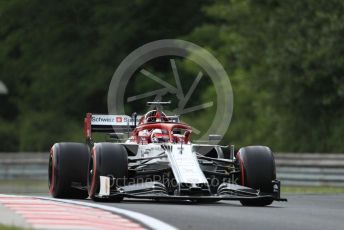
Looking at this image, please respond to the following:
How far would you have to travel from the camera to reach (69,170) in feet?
59.6

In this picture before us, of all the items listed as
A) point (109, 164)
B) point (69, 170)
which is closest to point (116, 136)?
point (69, 170)

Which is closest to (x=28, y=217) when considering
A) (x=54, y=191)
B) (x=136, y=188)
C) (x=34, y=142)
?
(x=136, y=188)

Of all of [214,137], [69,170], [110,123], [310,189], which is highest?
[110,123]

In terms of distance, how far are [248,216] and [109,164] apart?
3397 millimetres

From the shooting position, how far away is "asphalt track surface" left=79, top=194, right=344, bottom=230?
41.5ft

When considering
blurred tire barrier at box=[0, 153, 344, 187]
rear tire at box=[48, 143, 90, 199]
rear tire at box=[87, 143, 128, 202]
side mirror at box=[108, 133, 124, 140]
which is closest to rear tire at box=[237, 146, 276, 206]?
rear tire at box=[87, 143, 128, 202]

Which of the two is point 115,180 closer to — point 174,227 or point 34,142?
point 174,227

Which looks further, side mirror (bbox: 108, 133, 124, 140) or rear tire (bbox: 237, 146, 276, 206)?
side mirror (bbox: 108, 133, 124, 140)

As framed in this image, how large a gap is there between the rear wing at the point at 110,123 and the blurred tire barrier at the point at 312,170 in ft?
29.1

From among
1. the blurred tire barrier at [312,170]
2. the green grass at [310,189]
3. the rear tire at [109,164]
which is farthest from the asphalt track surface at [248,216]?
the blurred tire barrier at [312,170]

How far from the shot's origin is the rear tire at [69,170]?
18125 mm

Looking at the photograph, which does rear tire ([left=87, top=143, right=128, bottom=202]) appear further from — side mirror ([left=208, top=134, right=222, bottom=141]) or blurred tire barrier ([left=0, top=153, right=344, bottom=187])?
blurred tire barrier ([left=0, top=153, right=344, bottom=187])

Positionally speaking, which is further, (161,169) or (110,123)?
(110,123)

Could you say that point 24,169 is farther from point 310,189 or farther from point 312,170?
point 310,189
